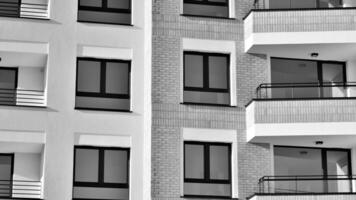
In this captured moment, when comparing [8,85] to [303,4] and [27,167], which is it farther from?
[303,4]

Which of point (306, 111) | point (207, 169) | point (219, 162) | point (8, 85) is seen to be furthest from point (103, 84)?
point (306, 111)

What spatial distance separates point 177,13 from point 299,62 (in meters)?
4.50

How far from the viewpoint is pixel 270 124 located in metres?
27.8

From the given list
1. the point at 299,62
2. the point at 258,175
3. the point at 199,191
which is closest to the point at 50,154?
the point at 199,191

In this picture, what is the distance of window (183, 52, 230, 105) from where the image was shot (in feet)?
94.4

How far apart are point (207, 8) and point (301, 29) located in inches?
129

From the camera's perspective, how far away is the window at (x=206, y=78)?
28.8m

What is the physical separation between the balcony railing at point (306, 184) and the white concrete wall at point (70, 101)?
3803 millimetres

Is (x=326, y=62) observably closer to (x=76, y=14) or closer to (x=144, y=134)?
(x=144, y=134)

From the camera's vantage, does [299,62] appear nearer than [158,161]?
No

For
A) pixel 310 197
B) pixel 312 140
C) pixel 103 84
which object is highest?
pixel 103 84

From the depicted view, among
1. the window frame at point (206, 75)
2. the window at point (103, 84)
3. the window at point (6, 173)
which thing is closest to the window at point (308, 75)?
the window frame at point (206, 75)

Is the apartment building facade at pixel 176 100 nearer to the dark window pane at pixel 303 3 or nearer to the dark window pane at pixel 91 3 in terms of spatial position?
the dark window pane at pixel 91 3

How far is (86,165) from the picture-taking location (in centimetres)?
2827
